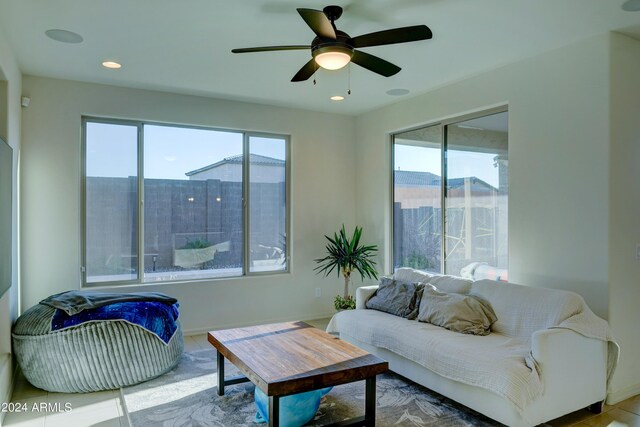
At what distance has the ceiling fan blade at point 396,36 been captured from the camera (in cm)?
247

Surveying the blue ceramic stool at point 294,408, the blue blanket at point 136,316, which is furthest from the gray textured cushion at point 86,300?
the blue ceramic stool at point 294,408

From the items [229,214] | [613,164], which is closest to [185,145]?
[229,214]

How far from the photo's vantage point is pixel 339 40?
2.64m

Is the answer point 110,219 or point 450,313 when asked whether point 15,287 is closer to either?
point 110,219

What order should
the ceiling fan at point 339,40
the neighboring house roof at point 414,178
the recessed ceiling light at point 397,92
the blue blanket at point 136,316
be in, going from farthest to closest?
the neighboring house roof at point 414,178 < the recessed ceiling light at point 397,92 < the blue blanket at point 136,316 < the ceiling fan at point 339,40

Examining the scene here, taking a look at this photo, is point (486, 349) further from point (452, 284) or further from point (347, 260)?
point (347, 260)

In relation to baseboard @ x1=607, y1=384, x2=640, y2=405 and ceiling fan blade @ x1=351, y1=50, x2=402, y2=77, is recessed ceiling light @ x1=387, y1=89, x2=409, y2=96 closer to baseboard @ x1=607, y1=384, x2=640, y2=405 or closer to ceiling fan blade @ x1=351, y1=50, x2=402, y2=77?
ceiling fan blade @ x1=351, y1=50, x2=402, y2=77

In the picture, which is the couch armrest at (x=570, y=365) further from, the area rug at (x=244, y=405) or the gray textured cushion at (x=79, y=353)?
→ the gray textured cushion at (x=79, y=353)

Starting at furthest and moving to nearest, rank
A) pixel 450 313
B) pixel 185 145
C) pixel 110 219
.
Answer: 1. pixel 185 145
2. pixel 110 219
3. pixel 450 313

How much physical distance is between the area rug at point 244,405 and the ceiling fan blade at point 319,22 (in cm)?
243

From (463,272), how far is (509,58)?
2.07m

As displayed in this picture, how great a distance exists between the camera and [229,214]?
532 centimetres

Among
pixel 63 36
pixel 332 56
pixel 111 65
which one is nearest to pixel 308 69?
pixel 332 56

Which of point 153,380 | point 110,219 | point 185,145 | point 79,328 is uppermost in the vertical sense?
point 185,145
